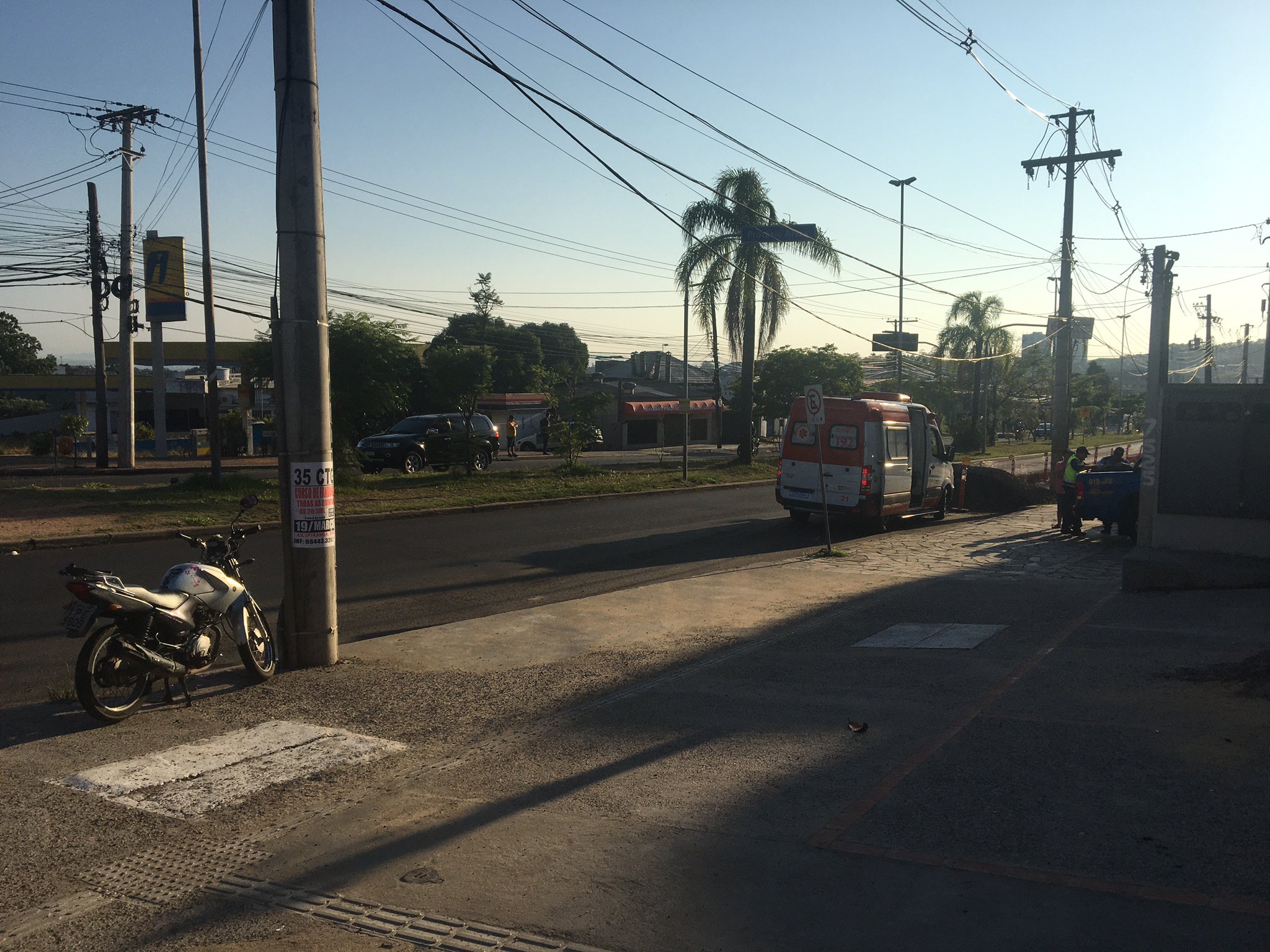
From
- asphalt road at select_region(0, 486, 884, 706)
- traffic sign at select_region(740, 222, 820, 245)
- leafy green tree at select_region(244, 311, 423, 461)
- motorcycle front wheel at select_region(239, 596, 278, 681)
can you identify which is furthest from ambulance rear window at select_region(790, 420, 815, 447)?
motorcycle front wheel at select_region(239, 596, 278, 681)

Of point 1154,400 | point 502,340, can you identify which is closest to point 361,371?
point 1154,400

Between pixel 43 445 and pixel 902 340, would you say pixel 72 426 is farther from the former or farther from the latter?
pixel 902 340

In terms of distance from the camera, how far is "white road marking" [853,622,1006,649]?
873cm

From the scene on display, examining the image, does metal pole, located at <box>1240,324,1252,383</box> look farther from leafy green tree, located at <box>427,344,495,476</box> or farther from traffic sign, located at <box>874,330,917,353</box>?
leafy green tree, located at <box>427,344,495,476</box>

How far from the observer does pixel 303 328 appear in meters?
7.89

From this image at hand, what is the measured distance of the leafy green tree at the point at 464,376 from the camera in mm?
28328

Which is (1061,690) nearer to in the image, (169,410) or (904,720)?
(904,720)

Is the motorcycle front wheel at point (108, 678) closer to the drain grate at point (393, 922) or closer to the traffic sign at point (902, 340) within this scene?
the drain grate at point (393, 922)

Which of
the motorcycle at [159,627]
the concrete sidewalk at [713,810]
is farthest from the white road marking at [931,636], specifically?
the motorcycle at [159,627]

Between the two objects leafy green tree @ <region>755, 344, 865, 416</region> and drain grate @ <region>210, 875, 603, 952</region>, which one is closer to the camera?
drain grate @ <region>210, 875, 603, 952</region>

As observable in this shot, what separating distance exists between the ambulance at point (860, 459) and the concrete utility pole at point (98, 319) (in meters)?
22.3

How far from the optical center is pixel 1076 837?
14.5 feet

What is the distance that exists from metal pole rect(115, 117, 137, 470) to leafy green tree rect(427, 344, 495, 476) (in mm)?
10207

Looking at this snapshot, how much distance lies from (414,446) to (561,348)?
70546 millimetres
